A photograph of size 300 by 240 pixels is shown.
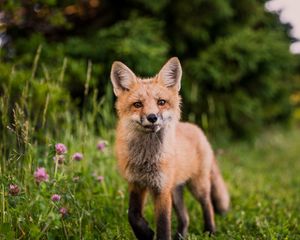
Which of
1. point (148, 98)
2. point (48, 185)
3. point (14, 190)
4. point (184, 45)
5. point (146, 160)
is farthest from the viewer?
point (184, 45)

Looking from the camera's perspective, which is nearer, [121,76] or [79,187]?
[121,76]

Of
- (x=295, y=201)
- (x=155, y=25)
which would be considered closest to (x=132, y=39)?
(x=155, y=25)

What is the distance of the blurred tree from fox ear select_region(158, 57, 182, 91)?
9.18 feet

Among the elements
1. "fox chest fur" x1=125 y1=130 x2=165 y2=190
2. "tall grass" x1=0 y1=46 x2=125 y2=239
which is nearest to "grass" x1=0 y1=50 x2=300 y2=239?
"tall grass" x1=0 y1=46 x2=125 y2=239

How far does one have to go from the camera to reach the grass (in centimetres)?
371

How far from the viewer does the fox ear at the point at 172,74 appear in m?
4.42

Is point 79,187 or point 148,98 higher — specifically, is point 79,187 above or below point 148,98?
below

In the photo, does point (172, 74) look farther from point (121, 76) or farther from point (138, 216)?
point (138, 216)

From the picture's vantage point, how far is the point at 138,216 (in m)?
4.28

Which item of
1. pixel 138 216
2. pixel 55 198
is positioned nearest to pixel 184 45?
pixel 138 216

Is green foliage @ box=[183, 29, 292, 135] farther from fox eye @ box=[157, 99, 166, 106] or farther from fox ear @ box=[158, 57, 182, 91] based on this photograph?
fox eye @ box=[157, 99, 166, 106]

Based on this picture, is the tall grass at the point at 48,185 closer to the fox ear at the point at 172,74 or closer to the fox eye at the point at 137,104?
the fox eye at the point at 137,104

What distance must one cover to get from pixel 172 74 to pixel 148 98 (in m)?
0.50

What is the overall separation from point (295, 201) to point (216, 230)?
1819mm
